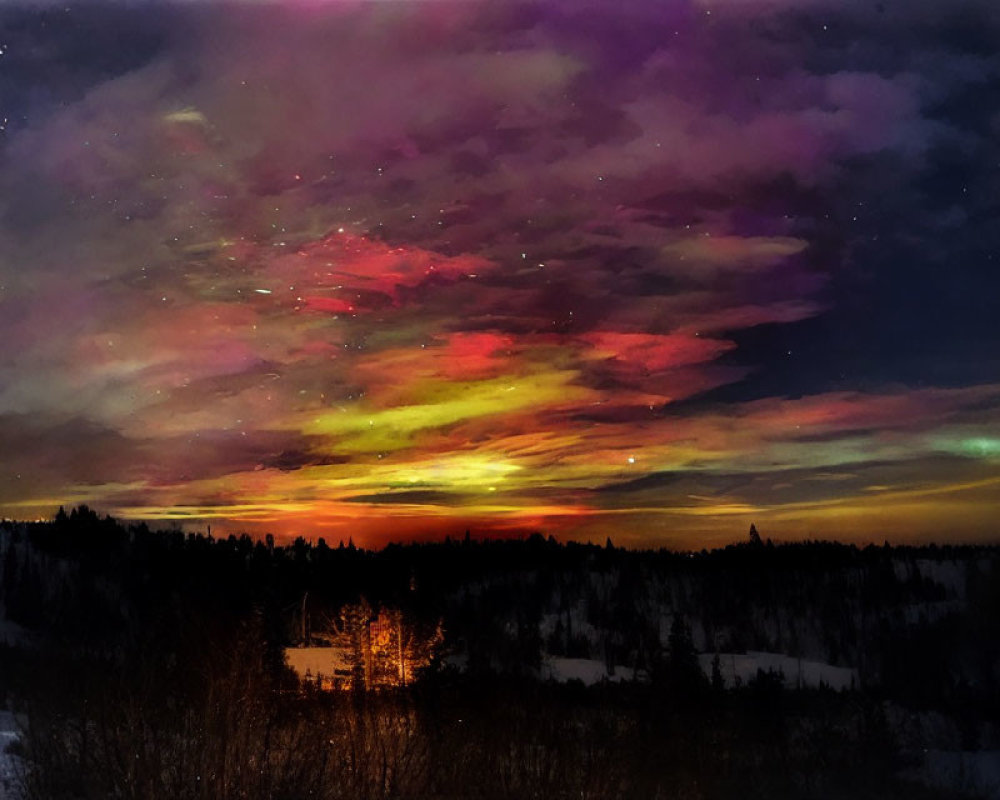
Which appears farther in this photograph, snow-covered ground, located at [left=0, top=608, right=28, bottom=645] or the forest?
snow-covered ground, located at [left=0, top=608, right=28, bottom=645]

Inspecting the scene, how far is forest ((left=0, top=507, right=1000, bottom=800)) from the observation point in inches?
375

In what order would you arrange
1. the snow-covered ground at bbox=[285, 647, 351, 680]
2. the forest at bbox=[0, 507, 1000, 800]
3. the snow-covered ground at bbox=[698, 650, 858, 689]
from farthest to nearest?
the snow-covered ground at bbox=[698, 650, 858, 689] < the snow-covered ground at bbox=[285, 647, 351, 680] < the forest at bbox=[0, 507, 1000, 800]

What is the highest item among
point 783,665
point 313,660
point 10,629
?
point 313,660

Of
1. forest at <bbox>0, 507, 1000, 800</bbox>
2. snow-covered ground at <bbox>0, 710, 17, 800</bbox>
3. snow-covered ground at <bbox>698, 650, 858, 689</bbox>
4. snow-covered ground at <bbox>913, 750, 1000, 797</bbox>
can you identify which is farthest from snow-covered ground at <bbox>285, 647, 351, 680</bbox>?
snow-covered ground at <bbox>698, 650, 858, 689</bbox>

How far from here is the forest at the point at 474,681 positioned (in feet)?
31.2

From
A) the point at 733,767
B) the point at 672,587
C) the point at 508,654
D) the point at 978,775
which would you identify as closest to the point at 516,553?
the point at 672,587

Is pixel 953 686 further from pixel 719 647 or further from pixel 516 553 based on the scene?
pixel 516 553

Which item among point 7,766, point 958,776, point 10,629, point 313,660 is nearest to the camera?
point 7,766

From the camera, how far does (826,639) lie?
15888cm

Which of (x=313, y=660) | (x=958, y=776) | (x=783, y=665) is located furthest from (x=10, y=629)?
(x=958, y=776)

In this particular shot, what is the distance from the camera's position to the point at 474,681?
27984 mm

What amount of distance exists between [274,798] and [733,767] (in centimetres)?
3440

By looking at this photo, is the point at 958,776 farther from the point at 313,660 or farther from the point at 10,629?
the point at 10,629

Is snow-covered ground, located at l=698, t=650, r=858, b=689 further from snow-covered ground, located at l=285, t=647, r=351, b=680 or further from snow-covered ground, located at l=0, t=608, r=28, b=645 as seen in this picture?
snow-covered ground, located at l=285, t=647, r=351, b=680
